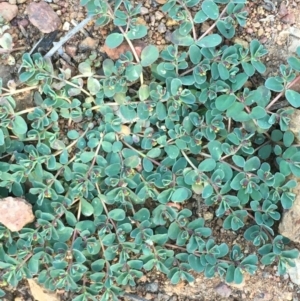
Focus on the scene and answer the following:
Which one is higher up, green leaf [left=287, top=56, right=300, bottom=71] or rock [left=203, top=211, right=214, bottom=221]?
green leaf [left=287, top=56, right=300, bottom=71]

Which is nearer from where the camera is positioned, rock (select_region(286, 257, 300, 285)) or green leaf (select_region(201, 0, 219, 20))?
green leaf (select_region(201, 0, 219, 20))

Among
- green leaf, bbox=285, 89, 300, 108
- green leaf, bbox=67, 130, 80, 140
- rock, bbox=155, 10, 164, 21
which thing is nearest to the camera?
green leaf, bbox=285, 89, 300, 108

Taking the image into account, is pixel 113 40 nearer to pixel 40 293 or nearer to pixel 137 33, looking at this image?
pixel 137 33

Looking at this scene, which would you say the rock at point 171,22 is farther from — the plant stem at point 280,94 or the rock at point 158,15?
the plant stem at point 280,94

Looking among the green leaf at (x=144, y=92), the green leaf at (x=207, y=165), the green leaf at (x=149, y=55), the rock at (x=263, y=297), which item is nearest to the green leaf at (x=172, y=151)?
the green leaf at (x=207, y=165)

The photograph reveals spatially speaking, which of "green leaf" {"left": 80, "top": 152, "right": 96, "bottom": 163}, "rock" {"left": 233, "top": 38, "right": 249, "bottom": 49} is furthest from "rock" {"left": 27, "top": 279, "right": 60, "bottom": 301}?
"rock" {"left": 233, "top": 38, "right": 249, "bottom": 49}

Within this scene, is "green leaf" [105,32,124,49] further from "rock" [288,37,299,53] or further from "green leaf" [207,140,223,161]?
"rock" [288,37,299,53]
